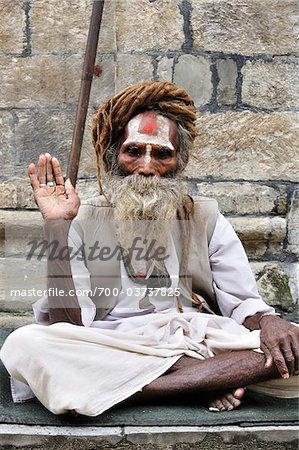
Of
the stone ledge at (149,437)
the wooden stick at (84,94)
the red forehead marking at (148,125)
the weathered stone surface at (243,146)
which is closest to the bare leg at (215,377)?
the stone ledge at (149,437)

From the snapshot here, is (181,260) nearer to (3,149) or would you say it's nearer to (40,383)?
(40,383)

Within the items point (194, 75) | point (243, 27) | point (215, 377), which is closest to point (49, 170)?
point (215, 377)

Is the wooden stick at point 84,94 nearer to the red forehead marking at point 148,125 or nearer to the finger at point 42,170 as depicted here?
the red forehead marking at point 148,125

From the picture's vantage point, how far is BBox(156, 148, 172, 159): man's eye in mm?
3322

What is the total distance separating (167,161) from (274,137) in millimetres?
1184

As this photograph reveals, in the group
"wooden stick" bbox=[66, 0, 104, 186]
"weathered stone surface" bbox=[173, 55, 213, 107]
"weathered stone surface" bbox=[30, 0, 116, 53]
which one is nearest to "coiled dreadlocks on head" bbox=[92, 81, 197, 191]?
"wooden stick" bbox=[66, 0, 104, 186]

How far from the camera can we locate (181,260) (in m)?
3.32

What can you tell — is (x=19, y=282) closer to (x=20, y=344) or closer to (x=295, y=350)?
(x=20, y=344)

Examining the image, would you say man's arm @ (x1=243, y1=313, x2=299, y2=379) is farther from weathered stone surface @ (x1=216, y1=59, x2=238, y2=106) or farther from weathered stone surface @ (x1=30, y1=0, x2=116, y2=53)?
weathered stone surface @ (x1=30, y1=0, x2=116, y2=53)

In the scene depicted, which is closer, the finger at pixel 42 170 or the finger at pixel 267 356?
the finger at pixel 267 356

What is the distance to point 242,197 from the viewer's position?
14.0 feet

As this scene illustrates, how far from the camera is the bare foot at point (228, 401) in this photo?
9.21 ft

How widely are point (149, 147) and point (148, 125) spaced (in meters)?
0.12

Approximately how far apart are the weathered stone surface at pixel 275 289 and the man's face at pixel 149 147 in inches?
44.7
